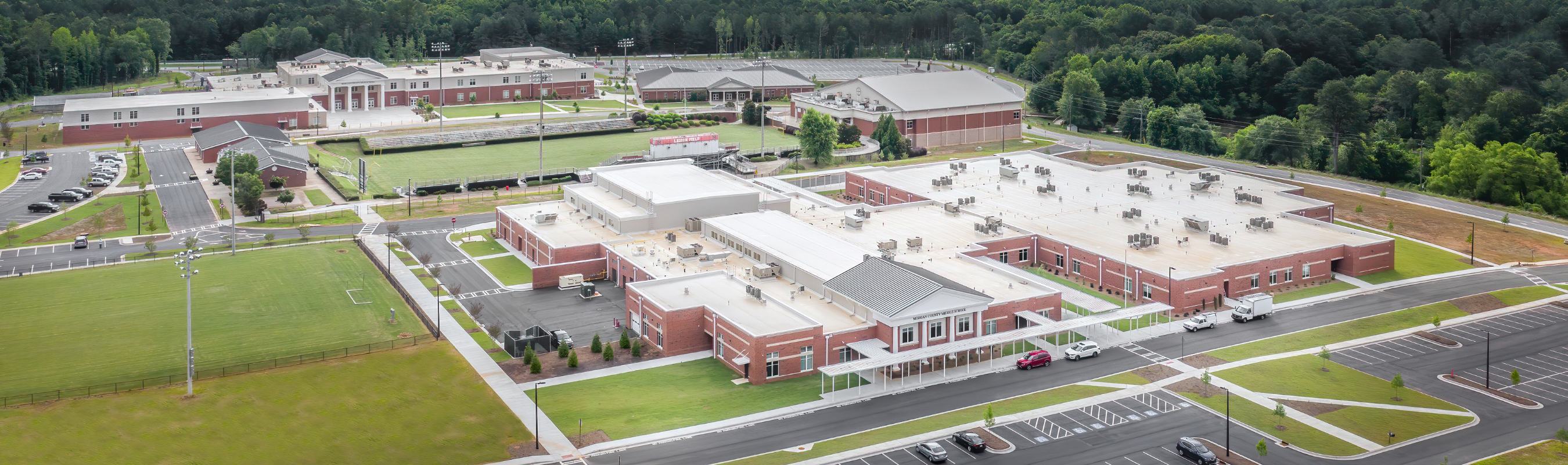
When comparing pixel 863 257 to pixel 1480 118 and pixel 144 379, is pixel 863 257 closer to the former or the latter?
pixel 144 379

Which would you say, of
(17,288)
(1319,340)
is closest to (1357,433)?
(1319,340)

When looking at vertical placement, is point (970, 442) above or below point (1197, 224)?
below

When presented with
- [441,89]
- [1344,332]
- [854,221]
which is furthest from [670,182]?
[441,89]

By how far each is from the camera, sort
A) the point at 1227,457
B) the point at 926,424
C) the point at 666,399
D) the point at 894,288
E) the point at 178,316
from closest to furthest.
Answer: the point at 1227,457, the point at 926,424, the point at 666,399, the point at 894,288, the point at 178,316

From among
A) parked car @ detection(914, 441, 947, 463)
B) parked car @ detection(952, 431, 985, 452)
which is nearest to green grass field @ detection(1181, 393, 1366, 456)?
parked car @ detection(952, 431, 985, 452)

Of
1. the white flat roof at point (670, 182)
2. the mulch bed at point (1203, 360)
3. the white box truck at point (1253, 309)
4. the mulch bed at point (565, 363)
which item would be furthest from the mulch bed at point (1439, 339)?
the white flat roof at point (670, 182)

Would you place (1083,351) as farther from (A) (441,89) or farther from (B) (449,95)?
(B) (449,95)
